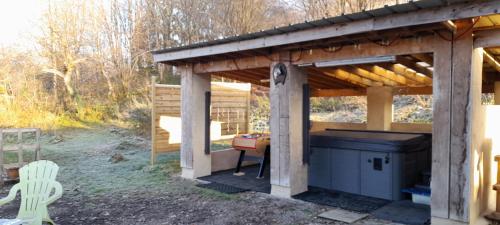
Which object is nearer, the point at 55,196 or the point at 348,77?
the point at 55,196

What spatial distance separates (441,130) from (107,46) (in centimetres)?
1700

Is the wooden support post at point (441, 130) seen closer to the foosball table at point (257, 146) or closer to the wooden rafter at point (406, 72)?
the wooden rafter at point (406, 72)

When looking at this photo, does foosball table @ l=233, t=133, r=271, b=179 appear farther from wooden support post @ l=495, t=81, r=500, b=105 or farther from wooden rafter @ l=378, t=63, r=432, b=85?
wooden support post @ l=495, t=81, r=500, b=105

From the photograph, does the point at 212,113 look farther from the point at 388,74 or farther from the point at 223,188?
the point at 388,74

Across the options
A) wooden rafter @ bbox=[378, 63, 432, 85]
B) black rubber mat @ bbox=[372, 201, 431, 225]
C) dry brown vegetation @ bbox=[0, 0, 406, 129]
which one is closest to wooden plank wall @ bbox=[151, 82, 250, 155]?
wooden rafter @ bbox=[378, 63, 432, 85]

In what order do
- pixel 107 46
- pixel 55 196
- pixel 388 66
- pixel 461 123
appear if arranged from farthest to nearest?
pixel 107 46 < pixel 388 66 < pixel 461 123 < pixel 55 196

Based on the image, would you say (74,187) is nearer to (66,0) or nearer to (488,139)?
(488,139)

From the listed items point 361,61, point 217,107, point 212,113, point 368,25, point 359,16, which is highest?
point 359,16

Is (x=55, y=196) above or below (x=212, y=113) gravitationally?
below

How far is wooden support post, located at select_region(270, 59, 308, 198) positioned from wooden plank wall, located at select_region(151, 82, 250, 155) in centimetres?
333

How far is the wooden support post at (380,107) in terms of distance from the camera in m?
8.96

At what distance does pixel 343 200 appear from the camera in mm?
5711

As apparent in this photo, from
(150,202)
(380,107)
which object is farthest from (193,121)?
(380,107)

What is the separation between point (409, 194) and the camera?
5.71 metres
